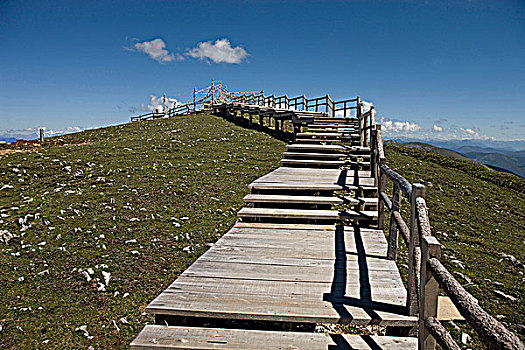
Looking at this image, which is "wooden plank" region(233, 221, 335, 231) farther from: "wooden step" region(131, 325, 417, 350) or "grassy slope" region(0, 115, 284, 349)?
"wooden step" region(131, 325, 417, 350)

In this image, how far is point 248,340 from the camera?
11.3ft

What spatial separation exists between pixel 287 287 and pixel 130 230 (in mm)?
5226

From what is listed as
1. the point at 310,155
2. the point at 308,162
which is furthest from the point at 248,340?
the point at 310,155

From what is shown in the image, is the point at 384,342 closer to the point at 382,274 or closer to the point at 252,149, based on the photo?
the point at 382,274

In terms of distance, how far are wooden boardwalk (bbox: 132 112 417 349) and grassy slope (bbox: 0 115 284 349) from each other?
5.01ft

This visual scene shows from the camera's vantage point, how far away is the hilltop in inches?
211

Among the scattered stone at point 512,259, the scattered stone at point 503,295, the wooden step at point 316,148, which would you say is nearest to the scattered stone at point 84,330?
the scattered stone at point 503,295

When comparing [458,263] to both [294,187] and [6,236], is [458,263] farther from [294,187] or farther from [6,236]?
[6,236]

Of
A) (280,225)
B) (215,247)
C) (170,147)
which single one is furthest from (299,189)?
(170,147)

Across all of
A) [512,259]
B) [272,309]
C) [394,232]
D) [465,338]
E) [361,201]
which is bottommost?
[465,338]

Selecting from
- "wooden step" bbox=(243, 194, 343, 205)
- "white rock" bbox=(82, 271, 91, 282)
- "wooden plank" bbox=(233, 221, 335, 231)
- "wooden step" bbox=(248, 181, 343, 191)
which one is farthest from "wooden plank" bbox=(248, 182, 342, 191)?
"white rock" bbox=(82, 271, 91, 282)

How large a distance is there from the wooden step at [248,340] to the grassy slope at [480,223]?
3185 millimetres

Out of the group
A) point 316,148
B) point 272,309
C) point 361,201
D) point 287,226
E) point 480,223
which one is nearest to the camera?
point 272,309

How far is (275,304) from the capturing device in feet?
12.4
